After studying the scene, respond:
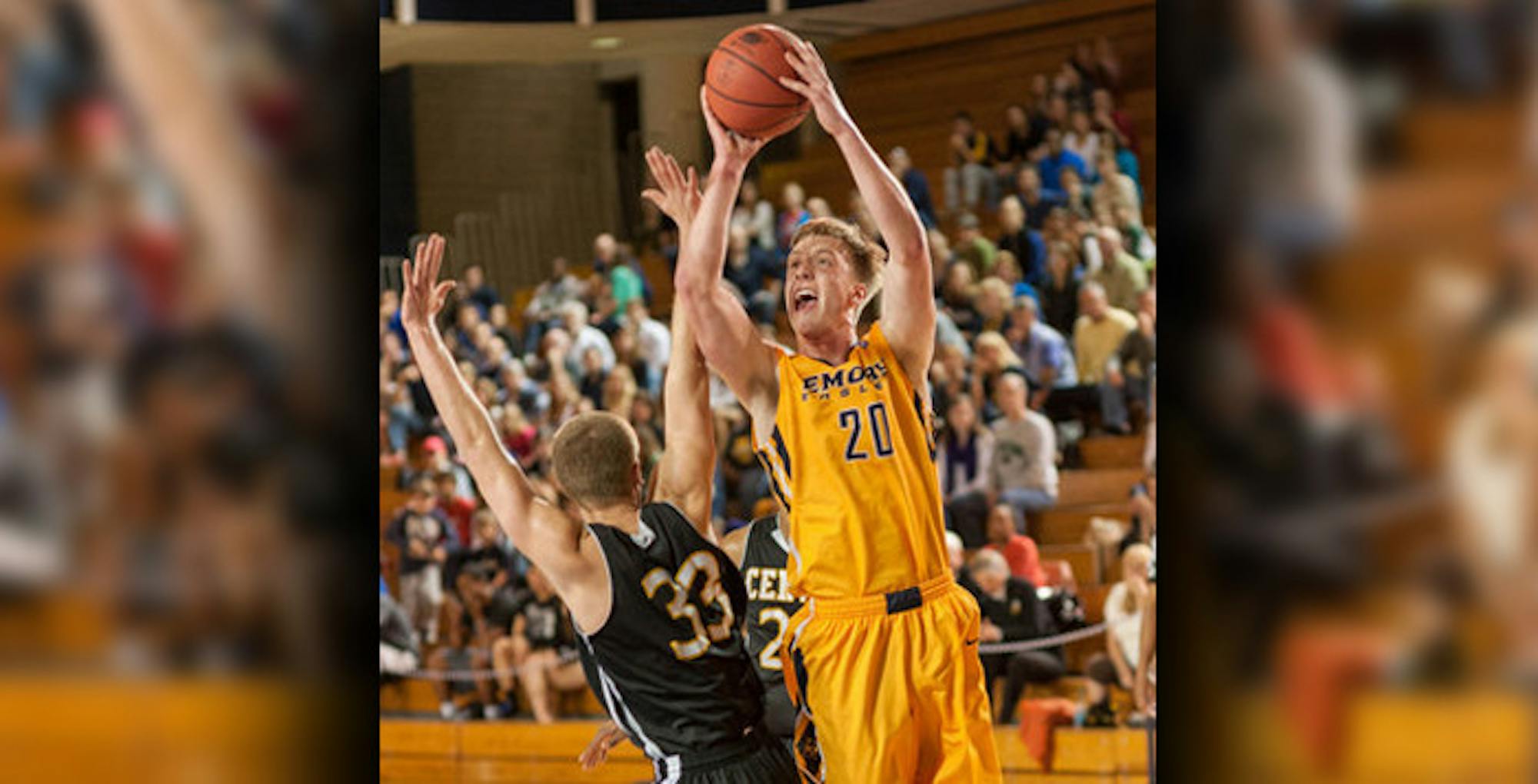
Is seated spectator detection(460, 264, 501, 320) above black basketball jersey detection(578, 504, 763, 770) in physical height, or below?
above

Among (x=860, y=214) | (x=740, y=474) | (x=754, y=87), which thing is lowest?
(x=740, y=474)

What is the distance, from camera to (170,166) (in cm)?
626

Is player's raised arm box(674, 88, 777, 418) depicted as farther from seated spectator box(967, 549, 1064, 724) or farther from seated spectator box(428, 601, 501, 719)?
seated spectator box(428, 601, 501, 719)

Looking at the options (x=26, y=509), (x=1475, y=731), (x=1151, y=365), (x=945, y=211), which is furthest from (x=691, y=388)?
(x=1475, y=731)

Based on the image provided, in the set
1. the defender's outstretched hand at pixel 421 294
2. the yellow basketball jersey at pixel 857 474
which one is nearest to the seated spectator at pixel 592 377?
the defender's outstretched hand at pixel 421 294

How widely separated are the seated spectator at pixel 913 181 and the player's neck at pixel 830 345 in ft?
3.25

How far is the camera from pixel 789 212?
6793mm

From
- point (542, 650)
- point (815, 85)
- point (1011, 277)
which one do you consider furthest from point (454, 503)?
point (815, 85)

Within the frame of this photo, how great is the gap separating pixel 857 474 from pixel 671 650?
84 centimetres

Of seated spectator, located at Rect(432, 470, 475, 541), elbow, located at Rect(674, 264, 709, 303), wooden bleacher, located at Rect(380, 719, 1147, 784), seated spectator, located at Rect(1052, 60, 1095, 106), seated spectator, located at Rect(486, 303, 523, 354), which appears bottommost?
wooden bleacher, located at Rect(380, 719, 1147, 784)

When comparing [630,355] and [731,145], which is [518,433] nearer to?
[630,355]

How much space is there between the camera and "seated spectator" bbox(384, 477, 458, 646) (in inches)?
291

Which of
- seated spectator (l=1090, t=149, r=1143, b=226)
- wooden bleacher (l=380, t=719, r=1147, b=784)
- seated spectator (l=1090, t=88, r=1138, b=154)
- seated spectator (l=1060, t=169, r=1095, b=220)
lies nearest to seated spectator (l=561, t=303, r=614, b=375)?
wooden bleacher (l=380, t=719, r=1147, b=784)

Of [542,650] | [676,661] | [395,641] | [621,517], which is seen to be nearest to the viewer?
[676,661]
